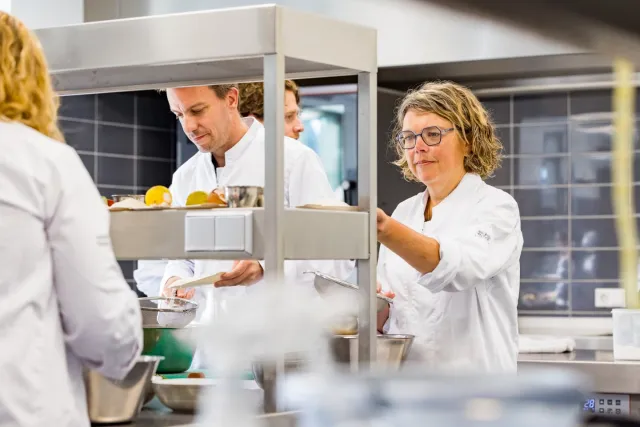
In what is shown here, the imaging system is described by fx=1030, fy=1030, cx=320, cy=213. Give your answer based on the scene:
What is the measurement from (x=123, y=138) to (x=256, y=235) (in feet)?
10.0

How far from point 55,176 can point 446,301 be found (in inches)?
47.4

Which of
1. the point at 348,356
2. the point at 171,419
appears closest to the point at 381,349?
the point at 348,356

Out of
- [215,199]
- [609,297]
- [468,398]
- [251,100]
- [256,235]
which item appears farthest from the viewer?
[609,297]

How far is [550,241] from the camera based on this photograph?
163 inches

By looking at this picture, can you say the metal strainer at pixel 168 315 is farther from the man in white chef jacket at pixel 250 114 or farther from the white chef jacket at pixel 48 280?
the man in white chef jacket at pixel 250 114

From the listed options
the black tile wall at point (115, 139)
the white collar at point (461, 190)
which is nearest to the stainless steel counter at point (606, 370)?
the white collar at point (461, 190)

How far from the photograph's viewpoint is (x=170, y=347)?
1.94 meters

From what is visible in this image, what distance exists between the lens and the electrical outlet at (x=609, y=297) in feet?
13.1

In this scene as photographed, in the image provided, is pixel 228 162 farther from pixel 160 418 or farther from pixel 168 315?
pixel 160 418

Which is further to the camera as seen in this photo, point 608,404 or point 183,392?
point 608,404

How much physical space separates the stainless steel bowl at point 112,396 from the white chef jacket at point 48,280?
0.53 ft

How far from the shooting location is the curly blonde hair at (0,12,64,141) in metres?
1.49

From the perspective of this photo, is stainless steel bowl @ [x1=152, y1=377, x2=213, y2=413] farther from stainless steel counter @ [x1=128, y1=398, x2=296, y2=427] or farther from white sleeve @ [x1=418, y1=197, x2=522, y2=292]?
white sleeve @ [x1=418, y1=197, x2=522, y2=292]

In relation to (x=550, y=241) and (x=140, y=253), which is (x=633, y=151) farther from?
(x=140, y=253)
